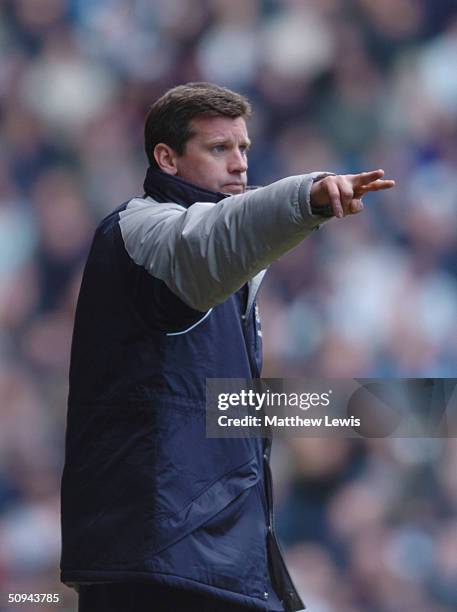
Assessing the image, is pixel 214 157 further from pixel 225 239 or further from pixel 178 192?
pixel 225 239

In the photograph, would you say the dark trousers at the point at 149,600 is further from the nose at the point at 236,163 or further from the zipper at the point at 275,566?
the nose at the point at 236,163

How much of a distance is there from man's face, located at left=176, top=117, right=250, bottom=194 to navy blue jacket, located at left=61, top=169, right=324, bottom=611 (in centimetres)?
8

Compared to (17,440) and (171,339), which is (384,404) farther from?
(171,339)

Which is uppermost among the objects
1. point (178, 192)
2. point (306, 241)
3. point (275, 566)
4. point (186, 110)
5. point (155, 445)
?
point (186, 110)

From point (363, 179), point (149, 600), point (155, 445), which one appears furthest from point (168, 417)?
point (363, 179)

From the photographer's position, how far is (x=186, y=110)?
145 centimetres

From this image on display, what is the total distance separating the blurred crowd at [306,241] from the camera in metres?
2.43

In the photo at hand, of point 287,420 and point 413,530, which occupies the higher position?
point 287,420

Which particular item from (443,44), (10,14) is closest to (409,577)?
(443,44)

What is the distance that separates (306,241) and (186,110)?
1157mm

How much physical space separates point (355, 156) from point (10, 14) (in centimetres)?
90

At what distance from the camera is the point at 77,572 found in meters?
1.26

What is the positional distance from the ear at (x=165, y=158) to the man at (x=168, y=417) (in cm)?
7

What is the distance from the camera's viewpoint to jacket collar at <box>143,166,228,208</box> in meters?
1.33
